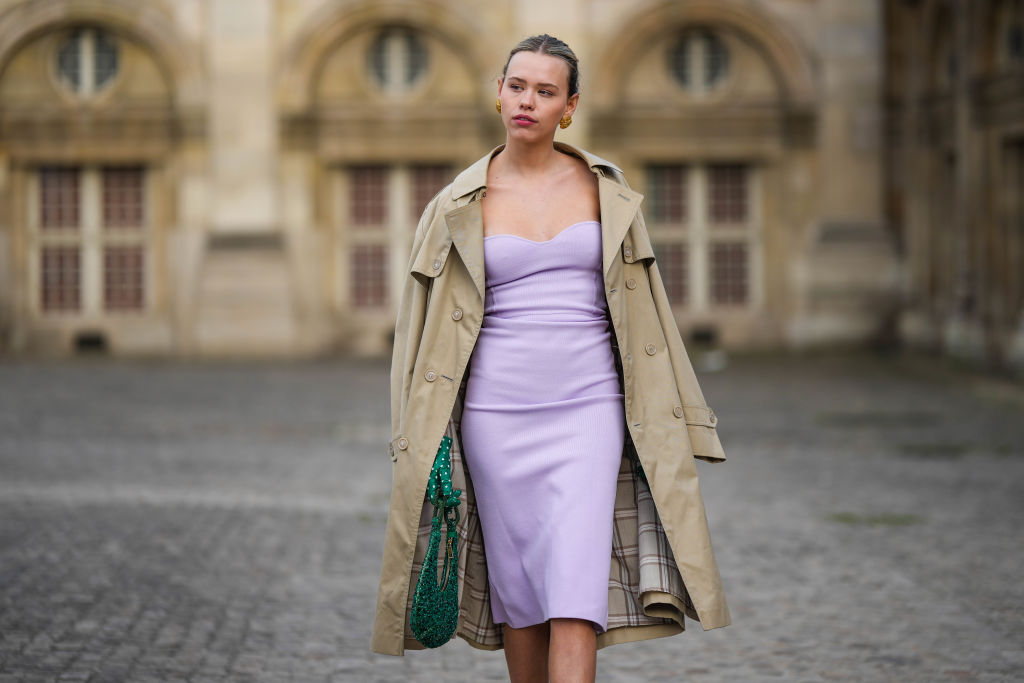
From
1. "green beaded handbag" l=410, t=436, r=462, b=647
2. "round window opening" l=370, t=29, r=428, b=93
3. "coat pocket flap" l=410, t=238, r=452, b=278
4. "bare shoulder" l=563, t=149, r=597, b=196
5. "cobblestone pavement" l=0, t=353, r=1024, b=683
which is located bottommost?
"cobblestone pavement" l=0, t=353, r=1024, b=683

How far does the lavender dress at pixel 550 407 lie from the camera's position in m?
3.57

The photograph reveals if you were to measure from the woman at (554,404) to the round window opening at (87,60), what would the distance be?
19.7 metres

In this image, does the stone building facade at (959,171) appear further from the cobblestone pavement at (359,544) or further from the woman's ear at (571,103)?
the woman's ear at (571,103)

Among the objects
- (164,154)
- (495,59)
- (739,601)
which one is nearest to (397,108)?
(495,59)

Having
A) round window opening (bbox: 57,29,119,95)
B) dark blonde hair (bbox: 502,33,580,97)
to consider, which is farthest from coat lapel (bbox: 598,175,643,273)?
round window opening (bbox: 57,29,119,95)

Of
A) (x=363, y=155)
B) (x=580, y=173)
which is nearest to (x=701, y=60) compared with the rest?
(x=363, y=155)

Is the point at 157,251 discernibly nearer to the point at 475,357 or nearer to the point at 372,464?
the point at 372,464

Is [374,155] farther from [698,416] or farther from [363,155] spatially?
[698,416]

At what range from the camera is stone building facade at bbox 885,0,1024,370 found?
17.8 metres

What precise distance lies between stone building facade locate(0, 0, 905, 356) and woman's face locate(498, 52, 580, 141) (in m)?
18.1

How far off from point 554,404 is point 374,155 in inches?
739

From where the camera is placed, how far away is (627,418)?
362 centimetres

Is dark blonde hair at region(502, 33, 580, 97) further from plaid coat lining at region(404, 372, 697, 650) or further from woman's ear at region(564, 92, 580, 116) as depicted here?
plaid coat lining at region(404, 372, 697, 650)

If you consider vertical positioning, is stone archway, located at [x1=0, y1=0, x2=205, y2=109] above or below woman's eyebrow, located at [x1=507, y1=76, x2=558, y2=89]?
above
